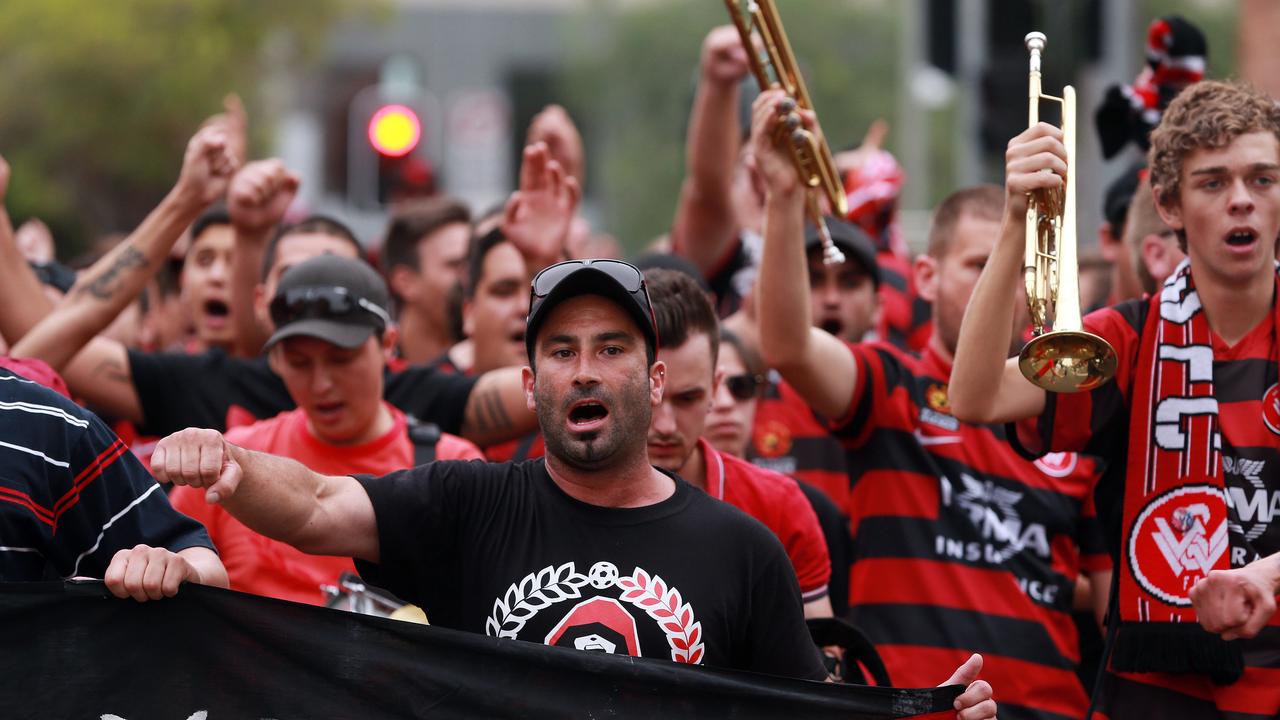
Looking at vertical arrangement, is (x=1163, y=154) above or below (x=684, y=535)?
above

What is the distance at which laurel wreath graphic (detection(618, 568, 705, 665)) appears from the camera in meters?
3.71

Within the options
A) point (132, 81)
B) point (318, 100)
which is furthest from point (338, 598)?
point (318, 100)

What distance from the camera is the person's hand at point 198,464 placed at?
3.39 m

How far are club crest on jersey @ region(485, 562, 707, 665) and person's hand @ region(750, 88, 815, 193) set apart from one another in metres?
1.71

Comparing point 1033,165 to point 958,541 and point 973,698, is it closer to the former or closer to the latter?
point 973,698

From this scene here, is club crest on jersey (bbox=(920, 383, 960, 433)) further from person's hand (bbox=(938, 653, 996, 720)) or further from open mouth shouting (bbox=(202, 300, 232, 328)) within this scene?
open mouth shouting (bbox=(202, 300, 232, 328))

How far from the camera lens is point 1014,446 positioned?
4.59 m

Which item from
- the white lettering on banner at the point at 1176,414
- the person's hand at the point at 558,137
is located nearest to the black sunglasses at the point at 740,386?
the white lettering on banner at the point at 1176,414

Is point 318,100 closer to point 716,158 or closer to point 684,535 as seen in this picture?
point 716,158

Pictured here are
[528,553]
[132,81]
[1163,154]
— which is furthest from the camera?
[132,81]

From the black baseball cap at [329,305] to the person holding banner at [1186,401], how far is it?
6.40 feet

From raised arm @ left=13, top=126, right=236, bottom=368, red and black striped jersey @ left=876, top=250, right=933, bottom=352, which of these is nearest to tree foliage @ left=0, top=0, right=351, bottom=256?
red and black striped jersey @ left=876, top=250, right=933, bottom=352

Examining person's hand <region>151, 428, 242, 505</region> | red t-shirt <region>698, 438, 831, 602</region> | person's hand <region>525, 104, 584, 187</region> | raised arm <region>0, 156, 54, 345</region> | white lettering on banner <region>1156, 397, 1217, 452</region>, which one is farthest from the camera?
person's hand <region>525, 104, 584, 187</region>

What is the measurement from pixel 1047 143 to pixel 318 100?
1983 inches
